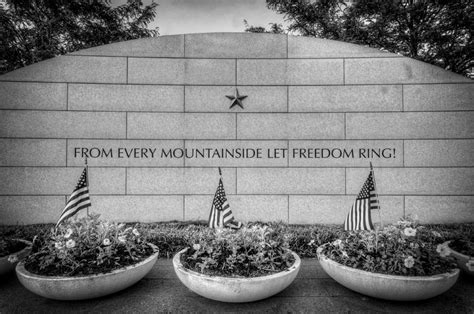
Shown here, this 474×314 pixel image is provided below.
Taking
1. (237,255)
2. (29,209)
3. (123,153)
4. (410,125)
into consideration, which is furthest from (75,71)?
(410,125)

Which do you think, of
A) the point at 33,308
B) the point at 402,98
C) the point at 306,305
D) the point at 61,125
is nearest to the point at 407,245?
the point at 306,305

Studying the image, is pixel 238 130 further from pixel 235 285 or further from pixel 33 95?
pixel 33 95

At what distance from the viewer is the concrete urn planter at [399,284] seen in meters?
4.18

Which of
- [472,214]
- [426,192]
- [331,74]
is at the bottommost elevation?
[472,214]

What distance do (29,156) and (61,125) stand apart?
1245 millimetres

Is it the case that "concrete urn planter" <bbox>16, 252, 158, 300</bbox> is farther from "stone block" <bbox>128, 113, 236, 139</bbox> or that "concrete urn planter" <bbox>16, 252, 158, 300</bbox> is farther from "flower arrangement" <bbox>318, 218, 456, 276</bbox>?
"stone block" <bbox>128, 113, 236, 139</bbox>

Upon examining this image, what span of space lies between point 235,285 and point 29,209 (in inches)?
283

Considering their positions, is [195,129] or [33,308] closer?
[33,308]

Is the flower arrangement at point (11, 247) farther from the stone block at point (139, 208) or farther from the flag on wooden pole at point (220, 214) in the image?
the flag on wooden pole at point (220, 214)

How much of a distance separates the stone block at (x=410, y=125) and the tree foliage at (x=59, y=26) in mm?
13747

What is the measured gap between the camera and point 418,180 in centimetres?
839

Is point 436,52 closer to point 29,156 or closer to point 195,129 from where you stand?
point 195,129

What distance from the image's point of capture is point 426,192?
836 centimetres

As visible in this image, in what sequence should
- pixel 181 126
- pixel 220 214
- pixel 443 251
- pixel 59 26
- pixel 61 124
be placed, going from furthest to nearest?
pixel 59 26, pixel 181 126, pixel 61 124, pixel 220 214, pixel 443 251
